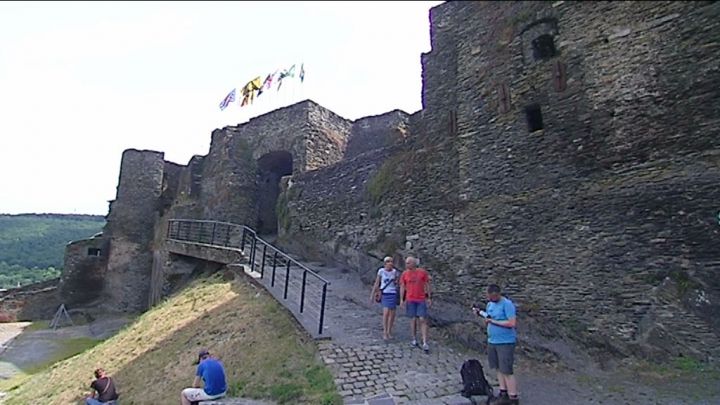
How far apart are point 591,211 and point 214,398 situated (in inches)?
246

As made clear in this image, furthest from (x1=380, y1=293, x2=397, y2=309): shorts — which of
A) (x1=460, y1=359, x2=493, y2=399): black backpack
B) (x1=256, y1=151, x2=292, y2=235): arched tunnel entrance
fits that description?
(x1=256, y1=151, x2=292, y2=235): arched tunnel entrance

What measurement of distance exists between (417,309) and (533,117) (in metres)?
4.24

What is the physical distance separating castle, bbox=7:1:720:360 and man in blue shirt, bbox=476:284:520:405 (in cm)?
185

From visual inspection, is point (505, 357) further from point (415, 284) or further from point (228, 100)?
point (228, 100)

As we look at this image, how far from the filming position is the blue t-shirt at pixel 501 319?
214 inches

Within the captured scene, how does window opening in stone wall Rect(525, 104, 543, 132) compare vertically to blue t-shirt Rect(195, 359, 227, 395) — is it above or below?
above

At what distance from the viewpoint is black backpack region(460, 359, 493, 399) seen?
5551mm

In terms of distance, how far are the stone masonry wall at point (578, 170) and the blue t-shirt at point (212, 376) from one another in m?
4.44

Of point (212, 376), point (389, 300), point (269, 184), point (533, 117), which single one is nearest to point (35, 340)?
point (269, 184)

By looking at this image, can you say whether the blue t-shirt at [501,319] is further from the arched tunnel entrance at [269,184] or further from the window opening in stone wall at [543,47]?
the arched tunnel entrance at [269,184]

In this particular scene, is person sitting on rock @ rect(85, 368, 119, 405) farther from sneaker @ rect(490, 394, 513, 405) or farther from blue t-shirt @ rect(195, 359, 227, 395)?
sneaker @ rect(490, 394, 513, 405)

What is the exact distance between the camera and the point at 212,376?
600cm

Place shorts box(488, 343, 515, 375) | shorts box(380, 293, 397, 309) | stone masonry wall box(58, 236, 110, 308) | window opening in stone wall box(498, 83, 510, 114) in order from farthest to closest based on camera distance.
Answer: stone masonry wall box(58, 236, 110, 308), window opening in stone wall box(498, 83, 510, 114), shorts box(380, 293, 397, 309), shorts box(488, 343, 515, 375)

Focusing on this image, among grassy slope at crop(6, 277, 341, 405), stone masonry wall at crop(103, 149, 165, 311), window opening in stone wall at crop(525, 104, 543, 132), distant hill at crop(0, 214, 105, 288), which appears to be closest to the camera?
grassy slope at crop(6, 277, 341, 405)
